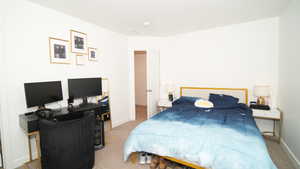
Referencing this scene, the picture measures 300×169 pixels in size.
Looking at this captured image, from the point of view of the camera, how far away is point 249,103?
325cm

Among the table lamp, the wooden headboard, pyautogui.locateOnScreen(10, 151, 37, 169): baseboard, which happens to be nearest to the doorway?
the wooden headboard

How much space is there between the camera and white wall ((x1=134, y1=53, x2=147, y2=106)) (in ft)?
20.6

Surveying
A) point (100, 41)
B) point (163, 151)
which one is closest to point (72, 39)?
point (100, 41)

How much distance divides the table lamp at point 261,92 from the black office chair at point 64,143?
3446 mm

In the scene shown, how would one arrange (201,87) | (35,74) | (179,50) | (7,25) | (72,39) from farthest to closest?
(179,50), (201,87), (72,39), (35,74), (7,25)

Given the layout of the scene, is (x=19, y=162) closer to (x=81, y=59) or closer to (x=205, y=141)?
(x=81, y=59)

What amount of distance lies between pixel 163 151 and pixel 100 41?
295 centimetres

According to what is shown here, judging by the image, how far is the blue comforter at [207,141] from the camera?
1.37 m

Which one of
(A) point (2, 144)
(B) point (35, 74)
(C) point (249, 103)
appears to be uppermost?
(B) point (35, 74)

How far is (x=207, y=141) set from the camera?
161 centimetres

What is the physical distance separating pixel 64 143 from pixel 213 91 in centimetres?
344

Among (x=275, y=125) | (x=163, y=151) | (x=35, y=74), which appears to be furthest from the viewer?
(x=275, y=125)

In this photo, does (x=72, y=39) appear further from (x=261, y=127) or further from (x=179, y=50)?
(x=261, y=127)

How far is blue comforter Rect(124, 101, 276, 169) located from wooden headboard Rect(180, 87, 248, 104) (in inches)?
45.4
